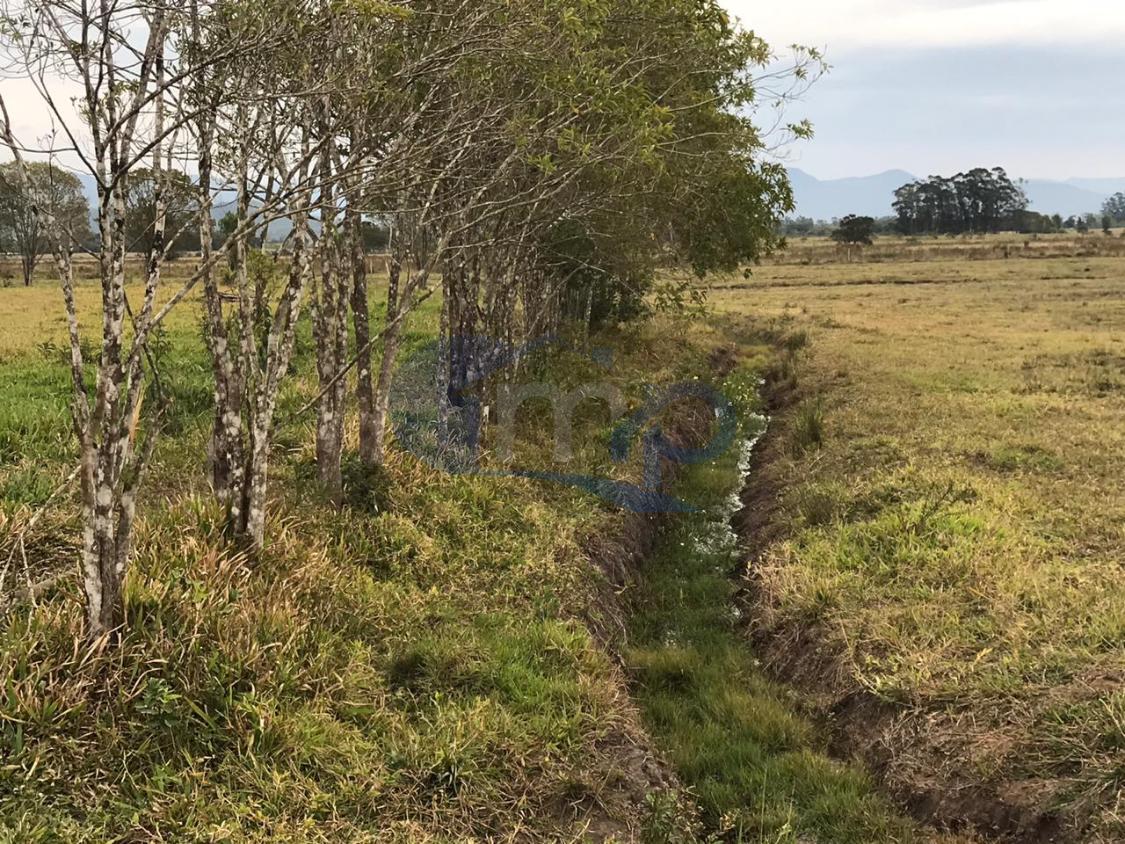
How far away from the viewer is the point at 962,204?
11550cm

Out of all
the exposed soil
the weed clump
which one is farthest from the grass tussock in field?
the weed clump

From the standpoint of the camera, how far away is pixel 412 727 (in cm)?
578

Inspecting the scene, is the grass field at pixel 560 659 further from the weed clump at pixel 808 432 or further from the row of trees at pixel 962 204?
the row of trees at pixel 962 204

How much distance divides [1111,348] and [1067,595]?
19611 millimetres

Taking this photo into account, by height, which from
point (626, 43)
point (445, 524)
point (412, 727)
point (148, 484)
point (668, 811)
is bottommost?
point (668, 811)

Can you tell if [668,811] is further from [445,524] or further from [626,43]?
[626,43]

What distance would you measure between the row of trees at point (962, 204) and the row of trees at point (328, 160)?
119 meters

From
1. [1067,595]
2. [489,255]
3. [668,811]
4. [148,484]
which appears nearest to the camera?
[668,811]

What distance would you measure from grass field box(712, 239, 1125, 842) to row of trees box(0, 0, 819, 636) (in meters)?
5.29

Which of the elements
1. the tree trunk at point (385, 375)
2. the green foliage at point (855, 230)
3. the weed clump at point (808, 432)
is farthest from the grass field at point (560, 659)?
the green foliage at point (855, 230)

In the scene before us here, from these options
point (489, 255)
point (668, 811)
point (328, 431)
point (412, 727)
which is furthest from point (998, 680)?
point (489, 255)

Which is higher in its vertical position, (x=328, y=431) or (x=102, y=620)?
(x=328, y=431)

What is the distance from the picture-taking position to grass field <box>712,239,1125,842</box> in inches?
234

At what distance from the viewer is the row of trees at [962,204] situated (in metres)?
114
